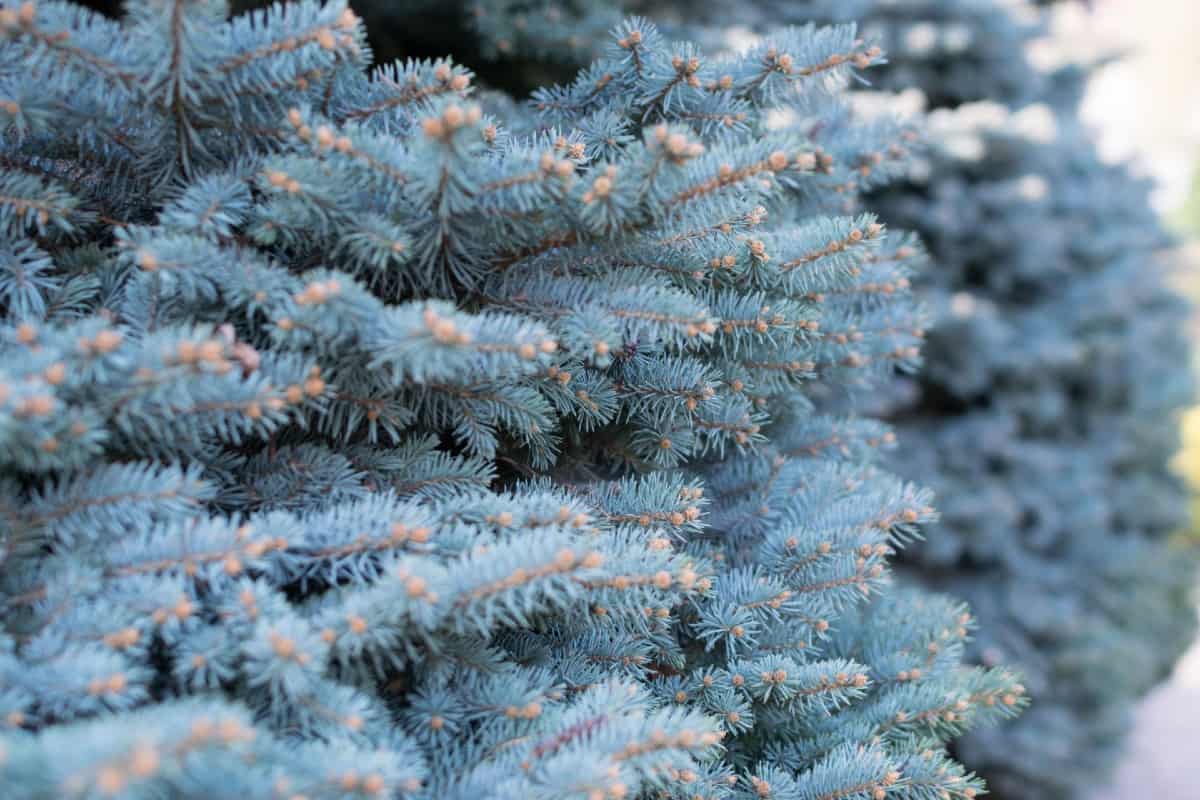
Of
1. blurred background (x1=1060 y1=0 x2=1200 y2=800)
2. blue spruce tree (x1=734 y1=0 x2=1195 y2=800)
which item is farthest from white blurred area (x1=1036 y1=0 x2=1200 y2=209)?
blue spruce tree (x1=734 y1=0 x2=1195 y2=800)

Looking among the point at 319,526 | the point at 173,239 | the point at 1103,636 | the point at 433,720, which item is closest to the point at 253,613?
the point at 319,526

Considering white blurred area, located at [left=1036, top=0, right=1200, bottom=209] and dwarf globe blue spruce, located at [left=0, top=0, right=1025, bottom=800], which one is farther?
white blurred area, located at [left=1036, top=0, right=1200, bottom=209]

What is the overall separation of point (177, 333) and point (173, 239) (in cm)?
13

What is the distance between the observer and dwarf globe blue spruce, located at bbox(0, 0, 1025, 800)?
88cm

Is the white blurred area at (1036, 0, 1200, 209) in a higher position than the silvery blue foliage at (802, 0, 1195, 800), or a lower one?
higher

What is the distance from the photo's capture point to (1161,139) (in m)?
10.8

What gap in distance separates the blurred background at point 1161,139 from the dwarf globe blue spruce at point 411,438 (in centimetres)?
310

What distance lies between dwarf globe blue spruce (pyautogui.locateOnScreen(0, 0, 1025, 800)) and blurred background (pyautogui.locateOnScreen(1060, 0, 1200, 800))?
3.10 meters

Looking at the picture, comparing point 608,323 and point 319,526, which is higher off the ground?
point 608,323

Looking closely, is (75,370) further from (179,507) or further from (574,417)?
(574,417)

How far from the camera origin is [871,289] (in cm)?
155

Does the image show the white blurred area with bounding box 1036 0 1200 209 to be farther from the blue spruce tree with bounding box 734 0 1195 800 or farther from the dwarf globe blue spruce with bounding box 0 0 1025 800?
the dwarf globe blue spruce with bounding box 0 0 1025 800

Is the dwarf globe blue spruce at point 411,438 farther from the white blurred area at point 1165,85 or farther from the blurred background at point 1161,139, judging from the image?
the white blurred area at point 1165,85

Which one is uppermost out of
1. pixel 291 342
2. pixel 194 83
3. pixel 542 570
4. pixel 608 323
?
pixel 194 83
